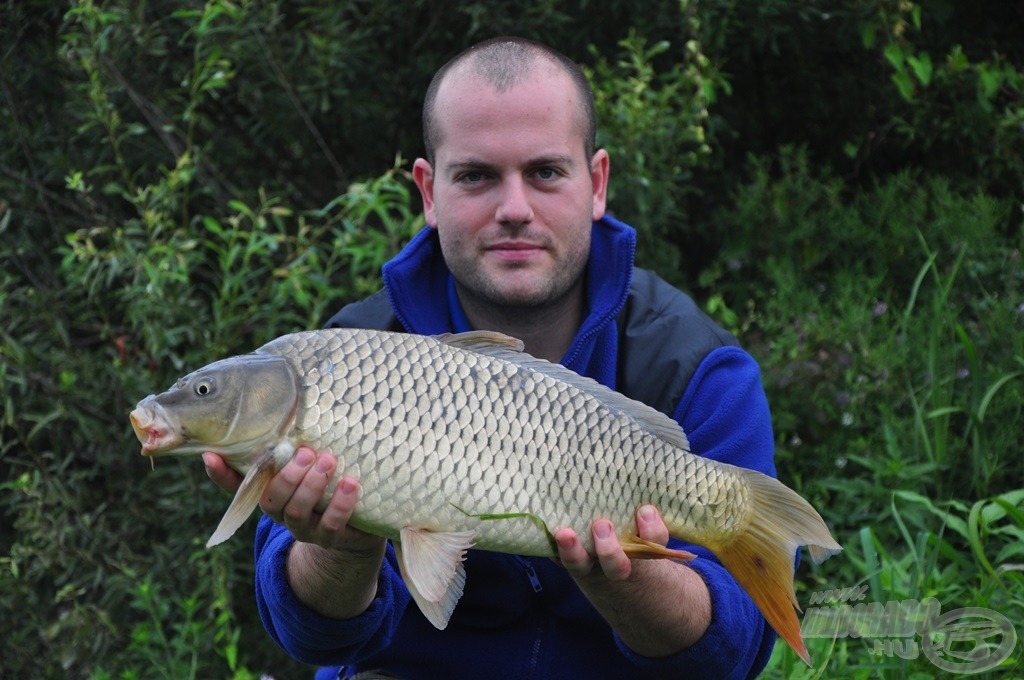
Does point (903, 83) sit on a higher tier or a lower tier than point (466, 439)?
lower

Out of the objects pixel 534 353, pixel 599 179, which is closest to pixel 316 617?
pixel 534 353

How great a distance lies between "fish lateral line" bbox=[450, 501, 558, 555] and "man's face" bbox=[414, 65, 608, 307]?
1.54 feet

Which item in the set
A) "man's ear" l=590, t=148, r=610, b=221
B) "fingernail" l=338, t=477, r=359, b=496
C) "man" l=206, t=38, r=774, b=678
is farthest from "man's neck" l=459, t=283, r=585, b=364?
"fingernail" l=338, t=477, r=359, b=496

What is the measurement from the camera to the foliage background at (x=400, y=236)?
8.66 ft

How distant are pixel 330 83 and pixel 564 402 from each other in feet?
6.17

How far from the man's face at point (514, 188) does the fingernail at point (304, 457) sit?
1.76 ft

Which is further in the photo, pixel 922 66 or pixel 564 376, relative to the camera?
pixel 922 66

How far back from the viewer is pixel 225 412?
135 centimetres

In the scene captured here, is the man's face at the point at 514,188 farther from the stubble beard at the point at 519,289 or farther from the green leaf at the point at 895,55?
the green leaf at the point at 895,55

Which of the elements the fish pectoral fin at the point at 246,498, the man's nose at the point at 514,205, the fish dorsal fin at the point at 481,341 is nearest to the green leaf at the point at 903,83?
the man's nose at the point at 514,205

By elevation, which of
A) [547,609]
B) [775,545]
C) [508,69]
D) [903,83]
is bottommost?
[547,609]

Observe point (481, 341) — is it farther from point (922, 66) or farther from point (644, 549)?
point (922, 66)

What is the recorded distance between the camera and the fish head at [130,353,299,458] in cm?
134

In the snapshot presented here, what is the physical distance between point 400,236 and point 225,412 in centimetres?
148
